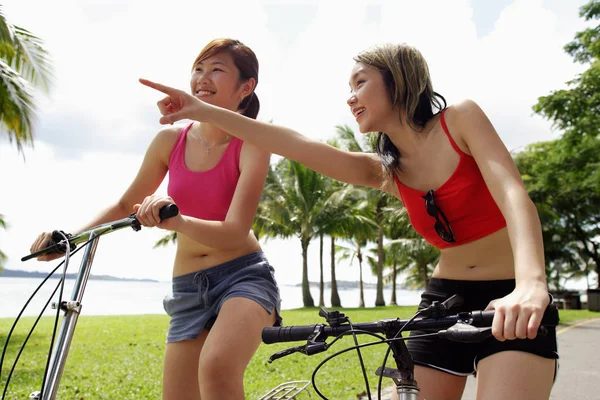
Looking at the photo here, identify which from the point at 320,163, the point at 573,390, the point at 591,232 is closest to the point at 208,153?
the point at 320,163

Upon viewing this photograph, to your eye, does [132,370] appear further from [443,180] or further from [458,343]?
[443,180]

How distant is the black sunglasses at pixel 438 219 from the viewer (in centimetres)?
227

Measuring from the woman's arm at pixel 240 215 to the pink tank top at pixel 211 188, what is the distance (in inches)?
2.7

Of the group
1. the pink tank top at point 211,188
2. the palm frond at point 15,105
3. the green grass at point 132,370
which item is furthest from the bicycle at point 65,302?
the palm frond at point 15,105

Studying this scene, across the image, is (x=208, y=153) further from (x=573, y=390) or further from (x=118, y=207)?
(x=573, y=390)

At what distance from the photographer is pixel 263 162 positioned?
2.75m

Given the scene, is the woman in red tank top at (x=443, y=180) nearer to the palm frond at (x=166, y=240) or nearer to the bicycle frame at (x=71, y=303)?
the bicycle frame at (x=71, y=303)

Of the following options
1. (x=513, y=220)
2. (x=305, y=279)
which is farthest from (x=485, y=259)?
(x=305, y=279)

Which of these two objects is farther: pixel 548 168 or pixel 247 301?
pixel 548 168

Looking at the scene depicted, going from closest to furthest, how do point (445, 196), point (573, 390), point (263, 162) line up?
point (445, 196), point (263, 162), point (573, 390)

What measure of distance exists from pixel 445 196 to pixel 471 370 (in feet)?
2.34

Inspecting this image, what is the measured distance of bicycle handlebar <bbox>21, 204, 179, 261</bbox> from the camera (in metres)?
1.99

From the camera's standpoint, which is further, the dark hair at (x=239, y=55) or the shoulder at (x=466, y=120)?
the dark hair at (x=239, y=55)

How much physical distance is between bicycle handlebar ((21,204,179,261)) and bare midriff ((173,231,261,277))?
645 mm
